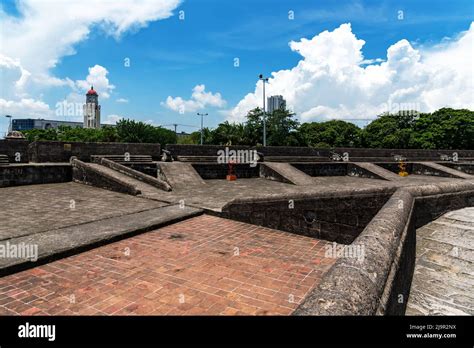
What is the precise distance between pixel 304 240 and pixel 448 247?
243 centimetres

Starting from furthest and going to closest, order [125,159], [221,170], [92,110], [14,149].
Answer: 1. [92,110]
2. [221,170]
3. [125,159]
4. [14,149]

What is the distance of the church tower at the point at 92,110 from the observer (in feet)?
365

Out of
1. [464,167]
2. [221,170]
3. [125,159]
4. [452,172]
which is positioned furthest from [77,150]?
[464,167]

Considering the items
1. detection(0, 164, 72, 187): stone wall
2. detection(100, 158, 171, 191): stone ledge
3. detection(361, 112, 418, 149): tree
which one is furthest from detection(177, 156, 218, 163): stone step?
A: detection(361, 112, 418, 149): tree

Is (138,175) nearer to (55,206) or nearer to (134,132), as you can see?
(55,206)

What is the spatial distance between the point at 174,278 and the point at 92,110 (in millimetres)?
122109

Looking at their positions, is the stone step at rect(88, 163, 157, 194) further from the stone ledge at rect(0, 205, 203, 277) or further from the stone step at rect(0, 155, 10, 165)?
the stone step at rect(0, 155, 10, 165)

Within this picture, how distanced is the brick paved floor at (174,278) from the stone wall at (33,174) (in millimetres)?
7956

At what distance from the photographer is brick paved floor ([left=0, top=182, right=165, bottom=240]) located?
234 inches

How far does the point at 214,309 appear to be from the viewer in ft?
10.4

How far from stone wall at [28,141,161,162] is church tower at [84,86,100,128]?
108m

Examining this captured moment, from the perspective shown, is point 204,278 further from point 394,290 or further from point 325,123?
point 325,123

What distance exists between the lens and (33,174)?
11188 mm
